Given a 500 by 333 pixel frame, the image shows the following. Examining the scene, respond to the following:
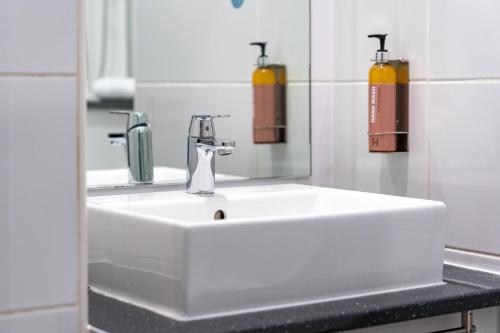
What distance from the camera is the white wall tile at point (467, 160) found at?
1.57 metres

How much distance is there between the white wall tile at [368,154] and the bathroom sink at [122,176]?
0.90 feet

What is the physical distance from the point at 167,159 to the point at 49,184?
65 centimetres

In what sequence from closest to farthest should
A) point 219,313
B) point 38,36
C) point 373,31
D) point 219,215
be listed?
1. point 38,36
2. point 219,313
3. point 219,215
4. point 373,31

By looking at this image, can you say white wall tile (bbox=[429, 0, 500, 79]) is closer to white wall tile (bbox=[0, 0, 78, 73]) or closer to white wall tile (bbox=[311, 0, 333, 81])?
white wall tile (bbox=[311, 0, 333, 81])

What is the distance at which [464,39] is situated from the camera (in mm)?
1599

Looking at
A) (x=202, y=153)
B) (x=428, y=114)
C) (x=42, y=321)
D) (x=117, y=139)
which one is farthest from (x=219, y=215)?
(x=42, y=321)

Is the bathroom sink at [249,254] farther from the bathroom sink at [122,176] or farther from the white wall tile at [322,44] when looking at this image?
the white wall tile at [322,44]

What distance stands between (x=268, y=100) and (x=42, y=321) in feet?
2.86

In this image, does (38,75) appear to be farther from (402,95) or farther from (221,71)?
(402,95)

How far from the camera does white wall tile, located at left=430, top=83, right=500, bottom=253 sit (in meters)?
1.57

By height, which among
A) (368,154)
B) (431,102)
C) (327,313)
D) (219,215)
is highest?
(431,102)

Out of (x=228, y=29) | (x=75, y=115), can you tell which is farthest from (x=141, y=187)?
(x=75, y=115)

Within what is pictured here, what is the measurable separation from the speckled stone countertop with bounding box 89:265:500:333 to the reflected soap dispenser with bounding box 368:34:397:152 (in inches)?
14.3

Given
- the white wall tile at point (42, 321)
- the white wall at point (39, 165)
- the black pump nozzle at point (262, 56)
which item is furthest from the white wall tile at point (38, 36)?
the black pump nozzle at point (262, 56)
